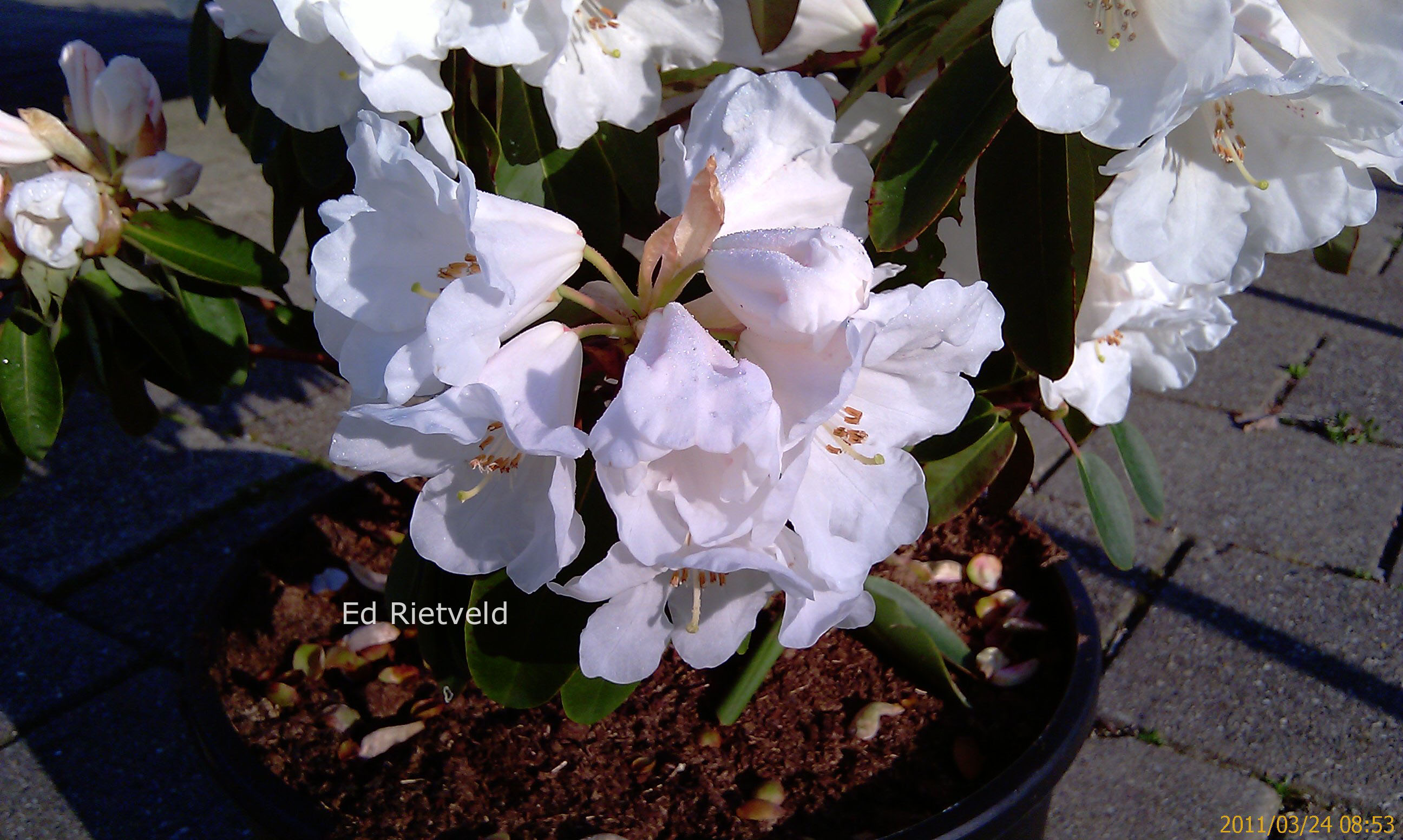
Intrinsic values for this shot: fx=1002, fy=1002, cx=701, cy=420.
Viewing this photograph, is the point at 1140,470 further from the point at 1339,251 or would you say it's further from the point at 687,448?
the point at 687,448

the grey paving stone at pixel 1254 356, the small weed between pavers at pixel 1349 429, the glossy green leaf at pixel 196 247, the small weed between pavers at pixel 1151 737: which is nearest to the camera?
the glossy green leaf at pixel 196 247

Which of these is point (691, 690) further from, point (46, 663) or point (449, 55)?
point (46, 663)

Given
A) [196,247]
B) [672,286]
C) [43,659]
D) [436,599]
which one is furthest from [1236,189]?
[43,659]

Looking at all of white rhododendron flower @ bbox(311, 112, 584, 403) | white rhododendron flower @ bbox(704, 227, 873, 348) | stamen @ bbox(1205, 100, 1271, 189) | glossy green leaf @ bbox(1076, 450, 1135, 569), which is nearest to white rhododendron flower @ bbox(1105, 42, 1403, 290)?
stamen @ bbox(1205, 100, 1271, 189)

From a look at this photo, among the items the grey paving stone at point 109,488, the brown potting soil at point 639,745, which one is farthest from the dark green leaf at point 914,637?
the grey paving stone at point 109,488

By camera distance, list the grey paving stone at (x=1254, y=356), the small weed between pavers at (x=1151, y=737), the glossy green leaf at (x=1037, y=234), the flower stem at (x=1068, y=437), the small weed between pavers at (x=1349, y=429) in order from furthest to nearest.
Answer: the grey paving stone at (x=1254, y=356) → the small weed between pavers at (x=1349, y=429) → the small weed between pavers at (x=1151, y=737) → the flower stem at (x=1068, y=437) → the glossy green leaf at (x=1037, y=234)

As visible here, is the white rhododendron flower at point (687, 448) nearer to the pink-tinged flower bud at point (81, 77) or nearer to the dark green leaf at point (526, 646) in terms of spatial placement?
the dark green leaf at point (526, 646)
